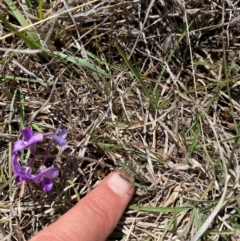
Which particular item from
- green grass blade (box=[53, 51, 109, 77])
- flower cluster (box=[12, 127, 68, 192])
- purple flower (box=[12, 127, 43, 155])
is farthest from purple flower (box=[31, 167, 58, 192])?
green grass blade (box=[53, 51, 109, 77])

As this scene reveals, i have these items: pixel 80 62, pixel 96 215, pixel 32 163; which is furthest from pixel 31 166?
pixel 80 62

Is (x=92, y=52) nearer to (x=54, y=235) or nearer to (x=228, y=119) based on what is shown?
(x=228, y=119)

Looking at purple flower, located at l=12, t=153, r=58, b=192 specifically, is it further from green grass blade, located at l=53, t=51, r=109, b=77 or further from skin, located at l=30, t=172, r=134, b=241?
green grass blade, located at l=53, t=51, r=109, b=77

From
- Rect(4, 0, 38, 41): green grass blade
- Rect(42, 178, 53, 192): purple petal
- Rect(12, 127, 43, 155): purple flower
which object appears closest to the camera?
Rect(12, 127, 43, 155): purple flower

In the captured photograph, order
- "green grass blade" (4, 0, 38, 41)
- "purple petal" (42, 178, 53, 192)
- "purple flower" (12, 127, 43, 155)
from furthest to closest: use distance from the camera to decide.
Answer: "green grass blade" (4, 0, 38, 41) < "purple petal" (42, 178, 53, 192) < "purple flower" (12, 127, 43, 155)

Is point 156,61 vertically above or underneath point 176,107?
above

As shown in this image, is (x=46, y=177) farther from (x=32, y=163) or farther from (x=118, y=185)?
(x=118, y=185)

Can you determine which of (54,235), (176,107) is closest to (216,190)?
(176,107)

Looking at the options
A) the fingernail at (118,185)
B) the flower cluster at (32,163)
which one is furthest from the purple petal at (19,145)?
the fingernail at (118,185)

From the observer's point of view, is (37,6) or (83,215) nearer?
(83,215)
